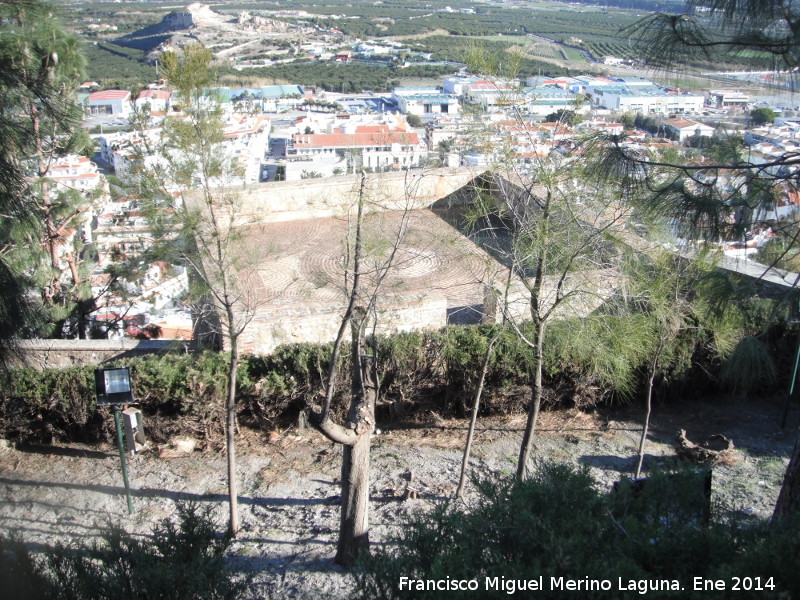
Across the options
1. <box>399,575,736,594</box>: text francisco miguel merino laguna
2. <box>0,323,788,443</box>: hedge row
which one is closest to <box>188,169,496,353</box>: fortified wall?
<box>0,323,788,443</box>: hedge row

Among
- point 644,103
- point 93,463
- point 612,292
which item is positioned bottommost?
point 93,463

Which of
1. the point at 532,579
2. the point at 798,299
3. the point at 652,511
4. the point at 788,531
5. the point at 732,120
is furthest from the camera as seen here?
the point at 732,120

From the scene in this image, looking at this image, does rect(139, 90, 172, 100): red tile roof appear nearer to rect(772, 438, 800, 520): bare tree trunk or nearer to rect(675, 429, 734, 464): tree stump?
rect(772, 438, 800, 520): bare tree trunk

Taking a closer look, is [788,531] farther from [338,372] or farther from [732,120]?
[338,372]

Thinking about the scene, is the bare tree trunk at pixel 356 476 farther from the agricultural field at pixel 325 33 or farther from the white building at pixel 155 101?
the agricultural field at pixel 325 33

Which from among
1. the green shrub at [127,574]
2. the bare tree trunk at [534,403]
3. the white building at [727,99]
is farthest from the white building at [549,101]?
the green shrub at [127,574]

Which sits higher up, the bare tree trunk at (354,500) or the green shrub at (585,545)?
the green shrub at (585,545)

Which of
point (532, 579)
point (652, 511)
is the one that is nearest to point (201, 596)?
point (532, 579)
